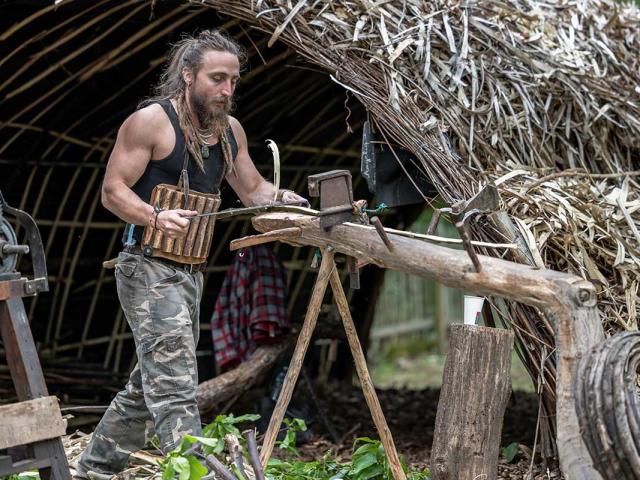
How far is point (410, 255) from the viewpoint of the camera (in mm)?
3318

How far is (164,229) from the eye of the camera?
146 inches

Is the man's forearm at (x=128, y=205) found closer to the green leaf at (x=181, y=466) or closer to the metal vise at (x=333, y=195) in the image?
the metal vise at (x=333, y=195)

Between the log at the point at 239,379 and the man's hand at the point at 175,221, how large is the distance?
2.09 metres

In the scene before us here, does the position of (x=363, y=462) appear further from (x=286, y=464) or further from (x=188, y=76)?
(x=188, y=76)

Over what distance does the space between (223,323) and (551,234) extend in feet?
8.76

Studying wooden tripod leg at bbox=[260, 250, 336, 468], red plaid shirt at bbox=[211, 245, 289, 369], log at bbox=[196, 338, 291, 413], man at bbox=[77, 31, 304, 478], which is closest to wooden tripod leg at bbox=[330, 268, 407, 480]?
wooden tripod leg at bbox=[260, 250, 336, 468]

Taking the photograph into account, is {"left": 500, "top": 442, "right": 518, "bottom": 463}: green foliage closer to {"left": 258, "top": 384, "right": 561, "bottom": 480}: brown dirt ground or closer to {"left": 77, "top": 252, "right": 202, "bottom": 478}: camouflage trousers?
{"left": 258, "top": 384, "right": 561, "bottom": 480}: brown dirt ground

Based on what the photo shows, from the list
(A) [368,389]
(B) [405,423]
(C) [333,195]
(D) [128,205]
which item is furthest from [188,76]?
(B) [405,423]

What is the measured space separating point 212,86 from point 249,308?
252 centimetres

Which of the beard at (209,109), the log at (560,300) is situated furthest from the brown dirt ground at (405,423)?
the beard at (209,109)

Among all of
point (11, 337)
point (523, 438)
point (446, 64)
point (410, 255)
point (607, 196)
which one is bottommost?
point (523, 438)

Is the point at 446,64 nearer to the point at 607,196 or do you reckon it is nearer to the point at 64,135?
the point at 607,196

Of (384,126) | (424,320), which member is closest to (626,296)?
(384,126)

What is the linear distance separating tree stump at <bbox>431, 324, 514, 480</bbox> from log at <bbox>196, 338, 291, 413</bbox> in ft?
7.07
